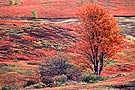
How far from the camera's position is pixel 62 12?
101m

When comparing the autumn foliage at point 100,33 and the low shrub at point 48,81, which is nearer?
the low shrub at point 48,81

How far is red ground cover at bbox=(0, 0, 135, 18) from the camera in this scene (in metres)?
96.8

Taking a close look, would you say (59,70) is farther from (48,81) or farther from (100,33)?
(100,33)

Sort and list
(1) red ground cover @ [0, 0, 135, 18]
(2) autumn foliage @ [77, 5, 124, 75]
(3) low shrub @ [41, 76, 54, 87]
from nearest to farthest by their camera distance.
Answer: (3) low shrub @ [41, 76, 54, 87] < (2) autumn foliage @ [77, 5, 124, 75] < (1) red ground cover @ [0, 0, 135, 18]

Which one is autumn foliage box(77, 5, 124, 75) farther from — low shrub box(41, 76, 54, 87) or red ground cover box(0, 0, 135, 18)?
red ground cover box(0, 0, 135, 18)

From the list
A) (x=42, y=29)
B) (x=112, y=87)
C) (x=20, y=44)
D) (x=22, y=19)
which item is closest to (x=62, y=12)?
(x=22, y=19)

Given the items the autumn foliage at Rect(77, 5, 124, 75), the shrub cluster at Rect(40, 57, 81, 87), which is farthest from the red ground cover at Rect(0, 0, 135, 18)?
the shrub cluster at Rect(40, 57, 81, 87)

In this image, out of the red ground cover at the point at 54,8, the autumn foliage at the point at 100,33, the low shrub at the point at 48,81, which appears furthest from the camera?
the red ground cover at the point at 54,8

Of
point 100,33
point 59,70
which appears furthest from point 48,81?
point 100,33

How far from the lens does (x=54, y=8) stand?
344ft

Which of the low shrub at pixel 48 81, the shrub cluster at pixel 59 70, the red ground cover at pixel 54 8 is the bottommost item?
the red ground cover at pixel 54 8

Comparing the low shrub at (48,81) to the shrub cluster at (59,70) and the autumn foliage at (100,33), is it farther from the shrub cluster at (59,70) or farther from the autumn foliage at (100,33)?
the autumn foliage at (100,33)

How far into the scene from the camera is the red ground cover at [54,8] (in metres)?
96.8

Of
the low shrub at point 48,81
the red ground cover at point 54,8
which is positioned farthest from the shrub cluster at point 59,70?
the red ground cover at point 54,8
